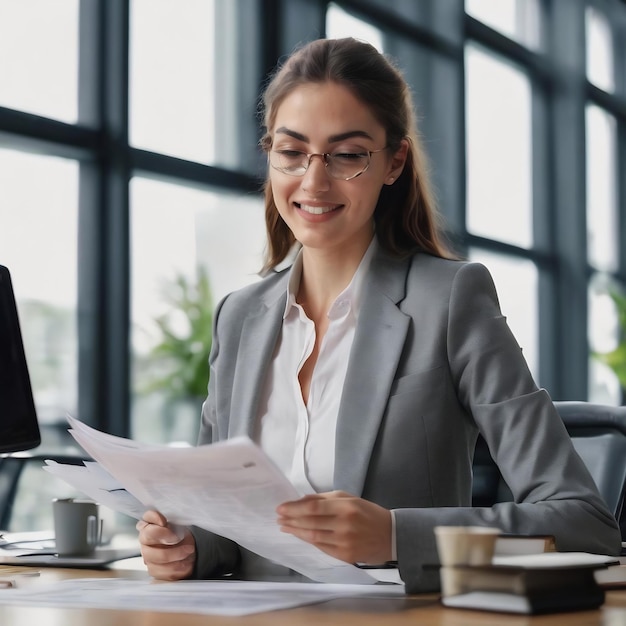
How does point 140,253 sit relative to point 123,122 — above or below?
below

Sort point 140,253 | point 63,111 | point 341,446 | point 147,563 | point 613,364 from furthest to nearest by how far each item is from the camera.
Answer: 1. point 613,364
2. point 140,253
3. point 63,111
4. point 341,446
5. point 147,563

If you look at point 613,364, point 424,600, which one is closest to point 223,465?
point 424,600

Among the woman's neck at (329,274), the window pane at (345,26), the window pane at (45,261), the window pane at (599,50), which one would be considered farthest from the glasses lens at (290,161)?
the window pane at (599,50)

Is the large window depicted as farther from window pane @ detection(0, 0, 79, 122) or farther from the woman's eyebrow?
the woman's eyebrow

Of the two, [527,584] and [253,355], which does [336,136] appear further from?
[527,584]

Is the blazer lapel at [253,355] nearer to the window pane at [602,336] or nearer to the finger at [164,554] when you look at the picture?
the finger at [164,554]

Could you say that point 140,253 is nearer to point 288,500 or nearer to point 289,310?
point 289,310

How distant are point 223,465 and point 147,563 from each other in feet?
1.50

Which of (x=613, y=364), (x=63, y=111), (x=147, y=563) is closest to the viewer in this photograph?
(x=147, y=563)

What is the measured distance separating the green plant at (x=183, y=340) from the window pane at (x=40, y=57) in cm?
98

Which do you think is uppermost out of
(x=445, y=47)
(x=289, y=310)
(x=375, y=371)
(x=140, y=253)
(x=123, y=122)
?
(x=445, y=47)

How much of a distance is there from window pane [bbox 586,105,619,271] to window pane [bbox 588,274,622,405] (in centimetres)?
20

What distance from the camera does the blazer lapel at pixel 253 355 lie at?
1.76m

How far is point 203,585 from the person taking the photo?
1363 millimetres
